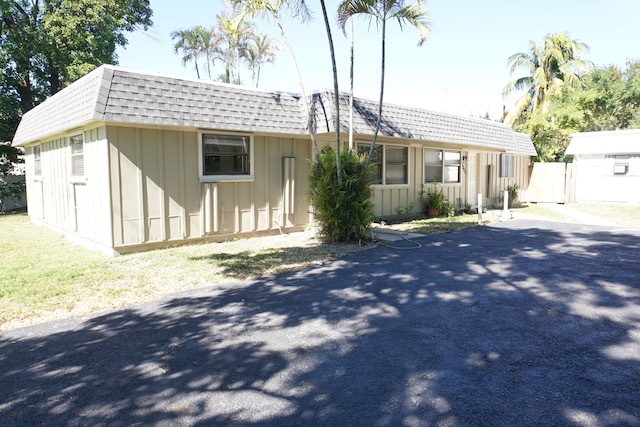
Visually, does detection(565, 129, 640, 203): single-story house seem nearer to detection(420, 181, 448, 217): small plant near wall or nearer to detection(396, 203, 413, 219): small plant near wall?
detection(420, 181, 448, 217): small plant near wall

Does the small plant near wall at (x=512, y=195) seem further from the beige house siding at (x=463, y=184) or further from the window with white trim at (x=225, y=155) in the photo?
the window with white trim at (x=225, y=155)

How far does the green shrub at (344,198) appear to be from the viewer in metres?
8.02

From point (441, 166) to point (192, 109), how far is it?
8.77 metres

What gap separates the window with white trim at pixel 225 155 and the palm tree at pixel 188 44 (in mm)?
21789

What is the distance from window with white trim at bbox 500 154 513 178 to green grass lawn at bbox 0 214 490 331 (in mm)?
11044

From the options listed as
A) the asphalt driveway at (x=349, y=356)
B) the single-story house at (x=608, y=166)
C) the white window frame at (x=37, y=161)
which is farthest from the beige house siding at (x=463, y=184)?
the white window frame at (x=37, y=161)

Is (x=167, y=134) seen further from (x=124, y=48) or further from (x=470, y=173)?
(x=124, y=48)

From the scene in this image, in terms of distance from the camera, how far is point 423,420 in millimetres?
2361

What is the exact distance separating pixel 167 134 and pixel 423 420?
7.01m

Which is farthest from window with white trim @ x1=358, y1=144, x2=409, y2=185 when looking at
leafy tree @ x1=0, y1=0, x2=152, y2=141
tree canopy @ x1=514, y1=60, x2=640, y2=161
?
tree canopy @ x1=514, y1=60, x2=640, y2=161

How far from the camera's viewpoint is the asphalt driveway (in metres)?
2.47

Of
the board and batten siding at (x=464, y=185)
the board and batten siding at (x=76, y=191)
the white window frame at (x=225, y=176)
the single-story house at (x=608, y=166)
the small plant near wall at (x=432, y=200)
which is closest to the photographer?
the board and batten siding at (x=76, y=191)

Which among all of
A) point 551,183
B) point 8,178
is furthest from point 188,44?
A: point 551,183

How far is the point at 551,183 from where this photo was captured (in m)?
18.4
